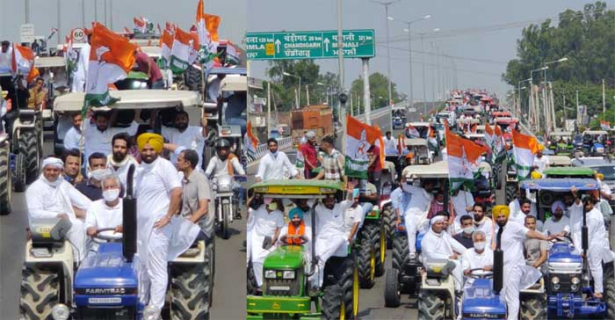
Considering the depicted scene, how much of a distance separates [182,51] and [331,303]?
12.9ft

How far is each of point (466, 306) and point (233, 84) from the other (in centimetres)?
352

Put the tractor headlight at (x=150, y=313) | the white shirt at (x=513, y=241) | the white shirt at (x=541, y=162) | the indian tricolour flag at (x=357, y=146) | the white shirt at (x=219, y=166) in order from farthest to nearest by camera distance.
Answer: the white shirt at (x=541, y=162), the indian tricolour flag at (x=357, y=146), the white shirt at (x=513, y=241), the white shirt at (x=219, y=166), the tractor headlight at (x=150, y=313)

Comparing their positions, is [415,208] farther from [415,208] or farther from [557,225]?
[557,225]

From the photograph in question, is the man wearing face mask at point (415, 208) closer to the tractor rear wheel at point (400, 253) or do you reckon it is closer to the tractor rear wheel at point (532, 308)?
the tractor rear wheel at point (400, 253)

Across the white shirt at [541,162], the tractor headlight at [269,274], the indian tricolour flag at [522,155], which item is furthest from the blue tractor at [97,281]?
the white shirt at [541,162]

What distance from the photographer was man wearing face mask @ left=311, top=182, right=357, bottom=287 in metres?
14.1

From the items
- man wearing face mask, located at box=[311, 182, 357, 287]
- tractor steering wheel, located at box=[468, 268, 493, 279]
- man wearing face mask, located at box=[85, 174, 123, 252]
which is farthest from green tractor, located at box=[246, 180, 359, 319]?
man wearing face mask, located at box=[85, 174, 123, 252]

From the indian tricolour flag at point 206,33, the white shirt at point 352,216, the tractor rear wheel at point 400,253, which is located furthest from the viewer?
the tractor rear wheel at point 400,253

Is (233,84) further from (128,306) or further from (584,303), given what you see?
(584,303)

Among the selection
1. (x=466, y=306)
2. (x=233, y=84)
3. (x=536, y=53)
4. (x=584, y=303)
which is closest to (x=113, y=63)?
(x=233, y=84)

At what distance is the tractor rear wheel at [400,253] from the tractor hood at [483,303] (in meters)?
4.04

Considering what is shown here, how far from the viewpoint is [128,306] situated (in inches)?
414

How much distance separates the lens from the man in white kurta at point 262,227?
13992mm

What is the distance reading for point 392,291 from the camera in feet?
55.2
